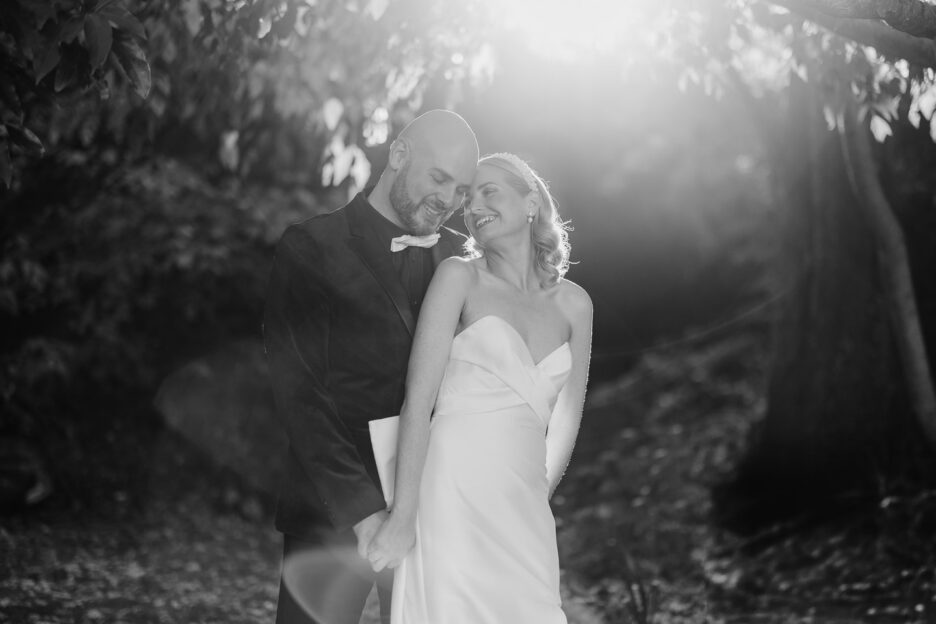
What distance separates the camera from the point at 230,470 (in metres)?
10.7

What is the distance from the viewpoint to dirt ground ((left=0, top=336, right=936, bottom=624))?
6.89 m

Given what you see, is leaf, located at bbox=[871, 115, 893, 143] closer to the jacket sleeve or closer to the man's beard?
the man's beard

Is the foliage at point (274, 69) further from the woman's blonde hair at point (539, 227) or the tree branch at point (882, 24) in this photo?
the tree branch at point (882, 24)

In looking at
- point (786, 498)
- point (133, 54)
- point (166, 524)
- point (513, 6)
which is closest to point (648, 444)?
point (786, 498)

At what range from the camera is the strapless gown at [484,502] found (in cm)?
327

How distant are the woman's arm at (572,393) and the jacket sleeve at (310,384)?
0.75 meters

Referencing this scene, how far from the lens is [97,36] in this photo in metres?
3.47

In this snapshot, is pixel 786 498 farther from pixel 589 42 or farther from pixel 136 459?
pixel 136 459

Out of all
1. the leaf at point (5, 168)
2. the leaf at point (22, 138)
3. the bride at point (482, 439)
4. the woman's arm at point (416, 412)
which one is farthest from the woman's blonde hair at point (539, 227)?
the leaf at point (22, 138)

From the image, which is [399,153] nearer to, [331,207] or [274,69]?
[274,69]

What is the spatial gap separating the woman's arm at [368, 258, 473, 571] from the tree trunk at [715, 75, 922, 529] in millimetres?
5759

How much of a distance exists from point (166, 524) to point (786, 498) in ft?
17.8

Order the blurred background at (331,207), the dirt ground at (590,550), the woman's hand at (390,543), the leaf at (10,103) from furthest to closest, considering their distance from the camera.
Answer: the dirt ground at (590,550)
the blurred background at (331,207)
the leaf at (10,103)
the woman's hand at (390,543)

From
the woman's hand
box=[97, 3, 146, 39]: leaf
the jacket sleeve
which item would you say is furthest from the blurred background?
the woman's hand
